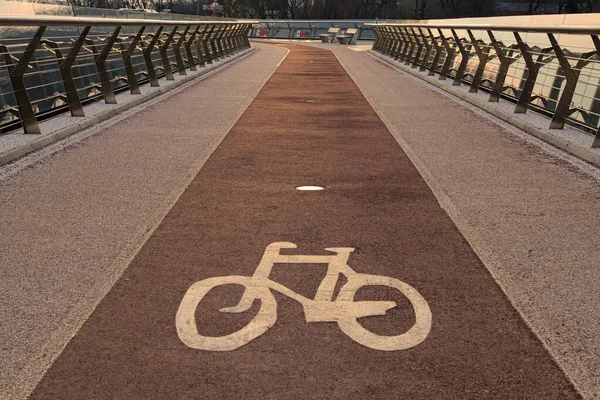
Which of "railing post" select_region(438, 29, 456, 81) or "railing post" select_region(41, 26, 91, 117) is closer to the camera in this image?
"railing post" select_region(41, 26, 91, 117)

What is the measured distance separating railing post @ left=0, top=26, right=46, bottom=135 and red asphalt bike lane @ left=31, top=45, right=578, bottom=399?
3589 millimetres

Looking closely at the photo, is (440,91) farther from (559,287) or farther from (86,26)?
(559,287)

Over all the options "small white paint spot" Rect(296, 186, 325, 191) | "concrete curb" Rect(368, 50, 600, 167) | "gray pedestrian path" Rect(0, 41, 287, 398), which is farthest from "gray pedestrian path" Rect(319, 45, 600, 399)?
"gray pedestrian path" Rect(0, 41, 287, 398)

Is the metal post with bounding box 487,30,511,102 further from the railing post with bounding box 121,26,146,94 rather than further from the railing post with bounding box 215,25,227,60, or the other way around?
the railing post with bounding box 215,25,227,60

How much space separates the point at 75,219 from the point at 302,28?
62021 mm

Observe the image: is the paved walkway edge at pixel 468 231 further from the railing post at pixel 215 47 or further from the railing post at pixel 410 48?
the railing post at pixel 215 47

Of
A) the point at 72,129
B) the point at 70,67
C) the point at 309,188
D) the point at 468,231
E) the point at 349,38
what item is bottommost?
the point at 349,38

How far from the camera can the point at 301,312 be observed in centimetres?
361

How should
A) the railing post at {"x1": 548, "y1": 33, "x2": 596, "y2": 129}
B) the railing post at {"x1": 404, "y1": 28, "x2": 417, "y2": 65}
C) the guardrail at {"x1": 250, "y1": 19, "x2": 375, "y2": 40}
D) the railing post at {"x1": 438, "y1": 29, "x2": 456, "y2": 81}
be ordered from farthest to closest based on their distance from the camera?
the guardrail at {"x1": 250, "y1": 19, "x2": 375, "y2": 40} < the railing post at {"x1": 404, "y1": 28, "x2": 417, "y2": 65} < the railing post at {"x1": 438, "y1": 29, "x2": 456, "y2": 81} < the railing post at {"x1": 548, "y1": 33, "x2": 596, "y2": 129}

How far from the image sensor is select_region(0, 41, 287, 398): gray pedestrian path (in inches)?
133

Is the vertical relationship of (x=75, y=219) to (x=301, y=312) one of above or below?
below

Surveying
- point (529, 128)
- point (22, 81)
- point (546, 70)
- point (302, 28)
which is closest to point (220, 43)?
point (546, 70)

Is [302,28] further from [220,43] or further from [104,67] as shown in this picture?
[104,67]

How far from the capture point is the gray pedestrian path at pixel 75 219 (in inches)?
133
